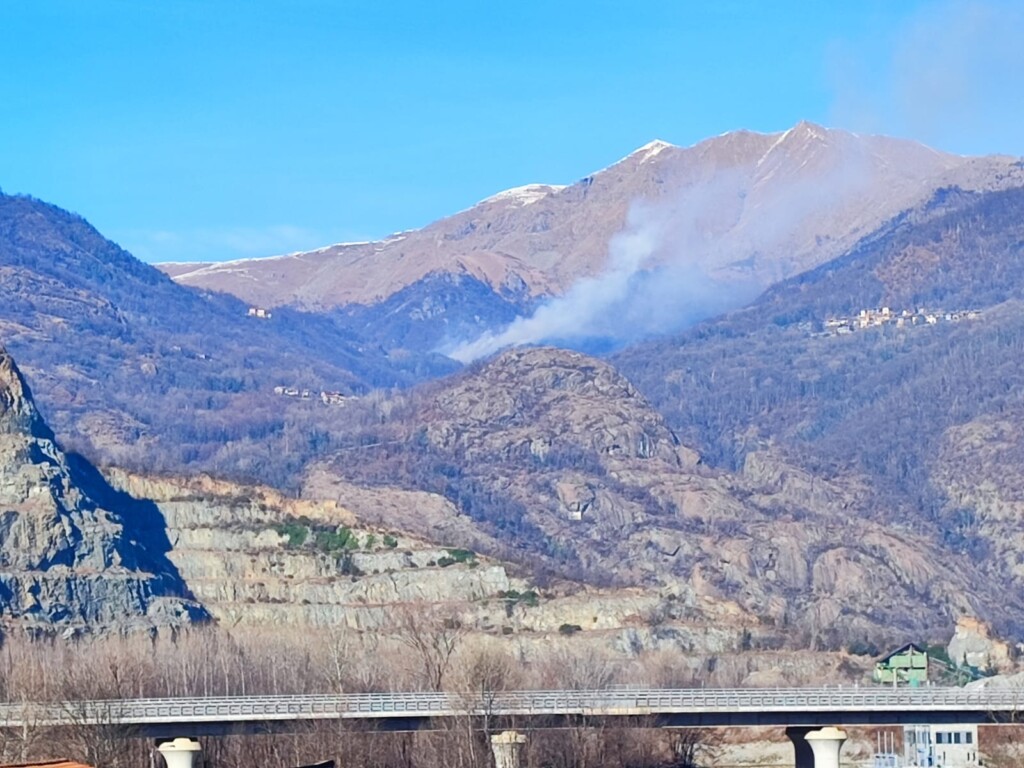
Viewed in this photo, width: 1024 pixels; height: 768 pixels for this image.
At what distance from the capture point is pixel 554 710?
14400 centimetres

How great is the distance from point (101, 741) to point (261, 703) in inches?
560

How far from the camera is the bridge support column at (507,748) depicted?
431 ft

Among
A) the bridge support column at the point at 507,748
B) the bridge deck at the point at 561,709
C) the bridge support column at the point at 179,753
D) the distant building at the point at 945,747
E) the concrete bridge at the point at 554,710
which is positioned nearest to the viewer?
the bridge support column at the point at 179,753

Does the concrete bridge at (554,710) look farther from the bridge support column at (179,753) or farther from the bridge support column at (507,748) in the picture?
the bridge support column at (179,753)

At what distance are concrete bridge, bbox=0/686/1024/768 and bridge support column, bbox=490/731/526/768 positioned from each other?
5.97 meters

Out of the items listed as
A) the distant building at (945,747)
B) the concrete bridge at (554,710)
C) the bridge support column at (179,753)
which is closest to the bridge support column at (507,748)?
the concrete bridge at (554,710)

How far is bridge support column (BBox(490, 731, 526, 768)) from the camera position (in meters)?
131

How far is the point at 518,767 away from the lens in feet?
441

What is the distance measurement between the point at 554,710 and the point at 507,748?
42.2 feet

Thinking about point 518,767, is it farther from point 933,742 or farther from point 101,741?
point 933,742

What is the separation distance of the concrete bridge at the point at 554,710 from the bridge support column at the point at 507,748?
19.6 ft

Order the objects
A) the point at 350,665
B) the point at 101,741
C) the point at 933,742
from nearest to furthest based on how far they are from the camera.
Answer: the point at 101,741 < the point at 933,742 < the point at 350,665

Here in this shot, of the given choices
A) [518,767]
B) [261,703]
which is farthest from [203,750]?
[518,767]

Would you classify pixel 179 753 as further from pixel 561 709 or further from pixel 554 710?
pixel 561 709
